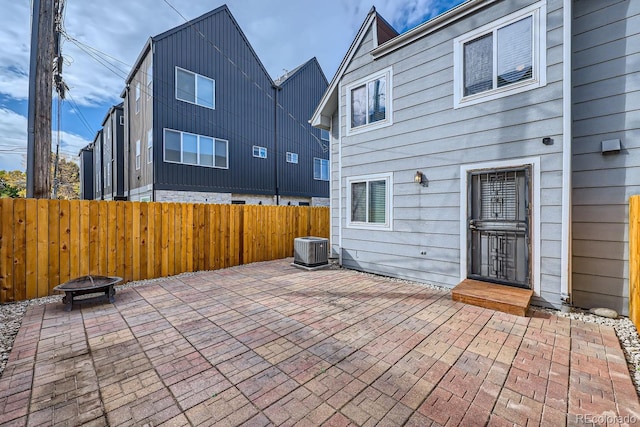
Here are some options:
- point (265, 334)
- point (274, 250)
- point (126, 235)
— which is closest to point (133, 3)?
point (126, 235)

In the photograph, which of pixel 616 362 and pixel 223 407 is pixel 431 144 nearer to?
pixel 616 362

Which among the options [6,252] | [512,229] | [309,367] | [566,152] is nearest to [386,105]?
[566,152]

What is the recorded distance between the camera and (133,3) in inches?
280

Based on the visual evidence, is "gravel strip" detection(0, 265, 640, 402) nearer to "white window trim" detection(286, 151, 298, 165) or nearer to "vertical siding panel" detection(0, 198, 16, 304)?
"vertical siding panel" detection(0, 198, 16, 304)

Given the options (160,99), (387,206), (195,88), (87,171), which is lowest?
(387,206)

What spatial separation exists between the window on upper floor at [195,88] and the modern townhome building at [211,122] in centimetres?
4

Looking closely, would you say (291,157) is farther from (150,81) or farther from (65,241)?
(65,241)

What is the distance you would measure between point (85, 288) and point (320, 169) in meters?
13.3

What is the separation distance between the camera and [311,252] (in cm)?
629

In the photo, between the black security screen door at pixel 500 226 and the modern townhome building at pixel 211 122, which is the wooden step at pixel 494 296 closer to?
the black security screen door at pixel 500 226

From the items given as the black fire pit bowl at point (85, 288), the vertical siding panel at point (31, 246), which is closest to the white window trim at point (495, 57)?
the black fire pit bowl at point (85, 288)

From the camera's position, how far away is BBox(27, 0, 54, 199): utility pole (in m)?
4.30

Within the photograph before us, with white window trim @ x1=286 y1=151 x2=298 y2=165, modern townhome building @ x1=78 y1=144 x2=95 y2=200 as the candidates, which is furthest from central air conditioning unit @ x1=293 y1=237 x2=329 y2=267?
modern townhome building @ x1=78 y1=144 x2=95 y2=200

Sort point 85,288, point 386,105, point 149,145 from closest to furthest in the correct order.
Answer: point 85,288
point 386,105
point 149,145
